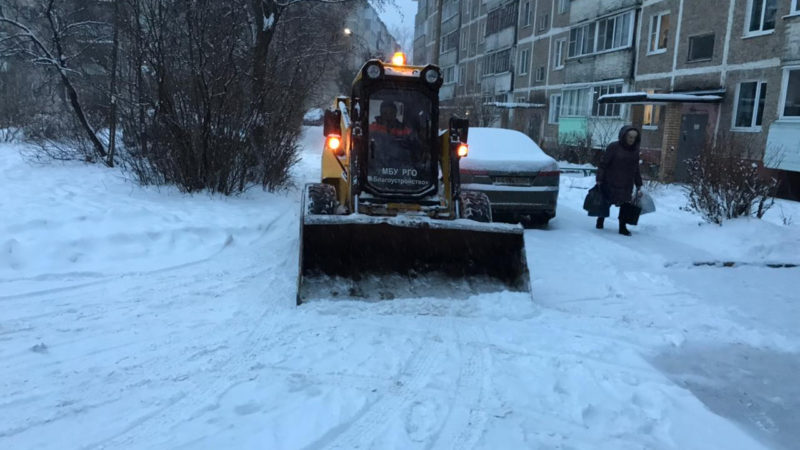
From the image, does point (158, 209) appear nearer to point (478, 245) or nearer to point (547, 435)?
point (478, 245)

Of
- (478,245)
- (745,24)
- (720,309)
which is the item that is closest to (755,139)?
(745,24)

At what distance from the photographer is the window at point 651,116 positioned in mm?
24000

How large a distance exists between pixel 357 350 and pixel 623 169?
22.4 feet

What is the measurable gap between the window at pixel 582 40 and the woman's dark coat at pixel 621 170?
69.9ft

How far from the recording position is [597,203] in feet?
32.0

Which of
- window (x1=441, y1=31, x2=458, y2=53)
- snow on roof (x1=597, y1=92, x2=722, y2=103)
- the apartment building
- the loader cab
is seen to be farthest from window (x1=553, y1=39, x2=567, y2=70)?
the loader cab

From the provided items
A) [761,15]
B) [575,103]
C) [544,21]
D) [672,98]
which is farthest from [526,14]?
[761,15]

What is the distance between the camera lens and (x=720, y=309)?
5.74 meters

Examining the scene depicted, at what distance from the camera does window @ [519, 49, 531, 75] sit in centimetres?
3869

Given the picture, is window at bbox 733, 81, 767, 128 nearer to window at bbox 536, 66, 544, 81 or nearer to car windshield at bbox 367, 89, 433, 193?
car windshield at bbox 367, 89, 433, 193

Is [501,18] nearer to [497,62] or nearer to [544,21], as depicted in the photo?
[497,62]

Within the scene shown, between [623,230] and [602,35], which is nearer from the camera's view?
[623,230]

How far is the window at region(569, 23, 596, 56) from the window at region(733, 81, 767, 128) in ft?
33.5

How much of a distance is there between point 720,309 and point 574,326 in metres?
1.79
